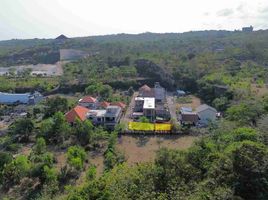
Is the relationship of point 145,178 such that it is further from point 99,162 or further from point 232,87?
point 232,87

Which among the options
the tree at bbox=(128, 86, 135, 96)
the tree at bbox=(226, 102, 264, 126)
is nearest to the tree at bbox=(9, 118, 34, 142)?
the tree at bbox=(226, 102, 264, 126)

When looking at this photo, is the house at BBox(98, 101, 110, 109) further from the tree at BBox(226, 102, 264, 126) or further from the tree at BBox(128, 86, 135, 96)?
the tree at BBox(226, 102, 264, 126)

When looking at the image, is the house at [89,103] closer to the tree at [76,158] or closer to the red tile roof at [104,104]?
the red tile roof at [104,104]

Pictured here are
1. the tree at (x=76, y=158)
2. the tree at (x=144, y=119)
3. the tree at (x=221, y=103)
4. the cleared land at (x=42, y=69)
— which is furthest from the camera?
the cleared land at (x=42, y=69)

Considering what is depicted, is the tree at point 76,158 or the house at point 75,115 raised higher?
the house at point 75,115

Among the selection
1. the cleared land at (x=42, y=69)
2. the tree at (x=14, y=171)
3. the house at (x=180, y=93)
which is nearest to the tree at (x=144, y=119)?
the tree at (x=14, y=171)

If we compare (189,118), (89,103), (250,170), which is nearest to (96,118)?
(89,103)

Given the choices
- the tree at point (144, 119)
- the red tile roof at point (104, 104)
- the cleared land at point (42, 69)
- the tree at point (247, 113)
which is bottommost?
the tree at point (144, 119)
